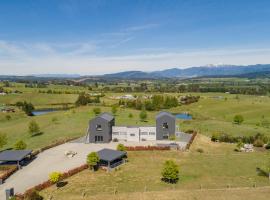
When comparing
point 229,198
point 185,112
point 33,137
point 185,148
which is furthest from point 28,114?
point 229,198

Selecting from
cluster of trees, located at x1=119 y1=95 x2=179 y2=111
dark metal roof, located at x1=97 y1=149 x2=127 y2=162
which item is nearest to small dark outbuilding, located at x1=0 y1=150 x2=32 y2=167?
dark metal roof, located at x1=97 y1=149 x2=127 y2=162

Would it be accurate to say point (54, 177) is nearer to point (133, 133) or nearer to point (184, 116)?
point (133, 133)

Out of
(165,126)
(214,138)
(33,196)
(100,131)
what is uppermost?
(165,126)

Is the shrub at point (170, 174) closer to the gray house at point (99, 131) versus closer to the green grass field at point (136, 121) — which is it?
the gray house at point (99, 131)

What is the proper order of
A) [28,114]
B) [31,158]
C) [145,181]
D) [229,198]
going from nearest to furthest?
[229,198]
[145,181]
[31,158]
[28,114]

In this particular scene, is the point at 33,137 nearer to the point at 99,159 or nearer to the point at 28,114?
the point at 99,159

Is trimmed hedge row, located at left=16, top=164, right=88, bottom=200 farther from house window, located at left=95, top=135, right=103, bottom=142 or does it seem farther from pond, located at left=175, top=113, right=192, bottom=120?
pond, located at left=175, top=113, right=192, bottom=120

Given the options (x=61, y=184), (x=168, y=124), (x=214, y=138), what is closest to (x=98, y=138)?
(x=168, y=124)
